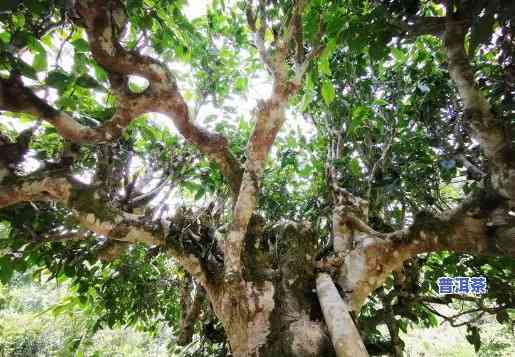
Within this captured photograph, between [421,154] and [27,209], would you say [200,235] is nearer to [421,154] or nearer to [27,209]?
[27,209]

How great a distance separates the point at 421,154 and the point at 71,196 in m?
3.35

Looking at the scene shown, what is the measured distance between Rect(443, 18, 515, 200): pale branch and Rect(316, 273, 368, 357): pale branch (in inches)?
50.7

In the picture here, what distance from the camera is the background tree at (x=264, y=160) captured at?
196 cm

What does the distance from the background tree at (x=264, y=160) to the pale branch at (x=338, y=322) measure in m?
0.01

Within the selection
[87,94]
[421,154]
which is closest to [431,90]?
[421,154]

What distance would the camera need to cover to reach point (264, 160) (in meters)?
2.48

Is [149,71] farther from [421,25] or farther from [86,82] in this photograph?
[421,25]

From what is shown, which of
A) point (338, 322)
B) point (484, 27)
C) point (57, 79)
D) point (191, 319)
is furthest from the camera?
point (191, 319)

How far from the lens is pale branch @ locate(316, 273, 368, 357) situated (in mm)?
1886

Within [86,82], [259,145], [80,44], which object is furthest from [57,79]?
[259,145]

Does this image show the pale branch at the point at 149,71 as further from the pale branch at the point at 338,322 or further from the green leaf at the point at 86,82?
the pale branch at the point at 338,322

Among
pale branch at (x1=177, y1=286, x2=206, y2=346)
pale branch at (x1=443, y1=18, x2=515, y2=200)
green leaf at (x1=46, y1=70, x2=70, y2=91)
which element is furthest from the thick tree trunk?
green leaf at (x1=46, y1=70, x2=70, y2=91)

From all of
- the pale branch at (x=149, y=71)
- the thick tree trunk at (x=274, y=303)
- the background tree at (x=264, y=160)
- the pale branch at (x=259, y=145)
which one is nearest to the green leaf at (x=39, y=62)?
the background tree at (x=264, y=160)

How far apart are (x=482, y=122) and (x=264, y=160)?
4.88 feet
